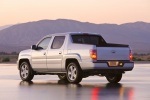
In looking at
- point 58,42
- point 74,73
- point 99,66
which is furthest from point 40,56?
point 99,66

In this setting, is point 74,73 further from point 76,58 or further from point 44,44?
point 44,44

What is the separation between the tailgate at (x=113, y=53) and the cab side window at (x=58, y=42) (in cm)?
201

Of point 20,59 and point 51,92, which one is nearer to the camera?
point 51,92

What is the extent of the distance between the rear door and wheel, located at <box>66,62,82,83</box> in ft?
2.01

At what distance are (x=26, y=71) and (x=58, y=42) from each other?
83.6 inches

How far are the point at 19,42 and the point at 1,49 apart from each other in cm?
3402

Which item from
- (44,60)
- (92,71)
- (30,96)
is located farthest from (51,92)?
(44,60)

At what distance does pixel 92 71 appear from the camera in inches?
797

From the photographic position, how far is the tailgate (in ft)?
66.6

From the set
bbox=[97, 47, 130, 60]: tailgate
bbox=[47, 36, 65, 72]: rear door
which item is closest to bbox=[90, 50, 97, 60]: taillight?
bbox=[97, 47, 130, 60]: tailgate

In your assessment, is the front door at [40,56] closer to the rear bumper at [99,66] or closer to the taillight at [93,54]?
the rear bumper at [99,66]

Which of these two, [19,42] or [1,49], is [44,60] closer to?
[1,49]

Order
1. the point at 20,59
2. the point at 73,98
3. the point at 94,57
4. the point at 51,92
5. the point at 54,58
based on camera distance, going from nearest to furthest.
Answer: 1. the point at 73,98
2. the point at 51,92
3. the point at 94,57
4. the point at 54,58
5. the point at 20,59

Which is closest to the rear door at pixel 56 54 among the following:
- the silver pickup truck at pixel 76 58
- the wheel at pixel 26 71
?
the silver pickup truck at pixel 76 58
